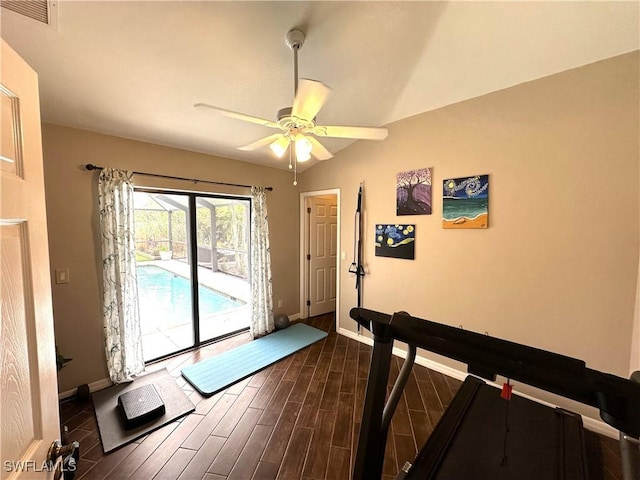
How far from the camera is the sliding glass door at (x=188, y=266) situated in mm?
2891

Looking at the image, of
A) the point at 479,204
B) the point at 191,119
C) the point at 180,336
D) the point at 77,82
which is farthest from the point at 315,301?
the point at 77,82

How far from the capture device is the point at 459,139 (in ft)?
8.27

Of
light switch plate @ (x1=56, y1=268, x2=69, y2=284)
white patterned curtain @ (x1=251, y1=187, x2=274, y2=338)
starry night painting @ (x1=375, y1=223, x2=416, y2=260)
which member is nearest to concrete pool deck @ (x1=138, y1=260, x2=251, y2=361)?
white patterned curtain @ (x1=251, y1=187, x2=274, y2=338)

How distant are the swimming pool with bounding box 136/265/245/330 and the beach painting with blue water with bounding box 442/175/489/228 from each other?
317 cm

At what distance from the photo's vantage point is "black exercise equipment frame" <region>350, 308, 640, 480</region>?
63 cm

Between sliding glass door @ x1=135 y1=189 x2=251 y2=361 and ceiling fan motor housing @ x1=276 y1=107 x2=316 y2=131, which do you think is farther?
sliding glass door @ x1=135 y1=189 x2=251 y2=361

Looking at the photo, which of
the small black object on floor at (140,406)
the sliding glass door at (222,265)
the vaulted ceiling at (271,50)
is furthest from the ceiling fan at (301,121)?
the small black object on floor at (140,406)

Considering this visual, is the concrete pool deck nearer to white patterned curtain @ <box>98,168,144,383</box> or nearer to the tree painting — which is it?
white patterned curtain @ <box>98,168,144,383</box>

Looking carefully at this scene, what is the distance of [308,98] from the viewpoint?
1335 millimetres

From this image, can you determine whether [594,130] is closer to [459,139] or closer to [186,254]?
[459,139]

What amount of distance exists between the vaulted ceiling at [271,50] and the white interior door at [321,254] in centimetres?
203

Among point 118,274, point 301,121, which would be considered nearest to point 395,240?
point 301,121

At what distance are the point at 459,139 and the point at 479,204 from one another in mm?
694

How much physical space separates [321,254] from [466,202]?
2491 millimetres
